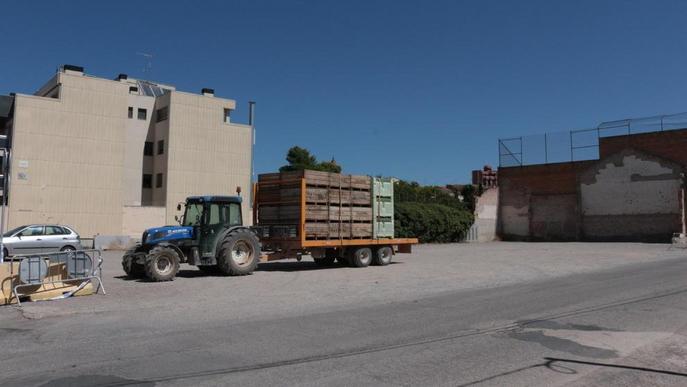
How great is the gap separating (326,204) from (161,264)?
6.12 m

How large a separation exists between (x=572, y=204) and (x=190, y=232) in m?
35.4

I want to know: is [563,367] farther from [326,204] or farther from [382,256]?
[382,256]

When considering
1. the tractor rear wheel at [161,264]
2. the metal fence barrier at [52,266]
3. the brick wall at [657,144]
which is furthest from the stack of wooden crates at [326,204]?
the brick wall at [657,144]

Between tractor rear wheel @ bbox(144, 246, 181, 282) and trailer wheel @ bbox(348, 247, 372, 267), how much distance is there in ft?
22.7

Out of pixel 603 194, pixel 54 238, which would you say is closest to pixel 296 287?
pixel 54 238

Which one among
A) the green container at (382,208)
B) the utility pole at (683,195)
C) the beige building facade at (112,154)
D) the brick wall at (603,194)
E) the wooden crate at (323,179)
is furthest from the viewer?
the brick wall at (603,194)

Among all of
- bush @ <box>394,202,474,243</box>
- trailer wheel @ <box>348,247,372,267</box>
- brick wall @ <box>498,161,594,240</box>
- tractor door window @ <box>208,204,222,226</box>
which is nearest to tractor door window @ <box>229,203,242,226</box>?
tractor door window @ <box>208,204,222,226</box>

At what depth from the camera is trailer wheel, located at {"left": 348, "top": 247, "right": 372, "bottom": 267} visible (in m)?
20.8

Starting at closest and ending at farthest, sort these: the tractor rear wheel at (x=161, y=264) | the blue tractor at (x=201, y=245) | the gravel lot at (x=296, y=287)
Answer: the gravel lot at (x=296, y=287)
the tractor rear wheel at (x=161, y=264)
the blue tractor at (x=201, y=245)

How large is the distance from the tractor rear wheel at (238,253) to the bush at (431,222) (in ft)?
66.8

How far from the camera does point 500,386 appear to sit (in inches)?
230

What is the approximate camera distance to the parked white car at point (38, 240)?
24.6 metres

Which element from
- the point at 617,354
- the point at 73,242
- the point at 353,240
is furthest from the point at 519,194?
the point at 617,354

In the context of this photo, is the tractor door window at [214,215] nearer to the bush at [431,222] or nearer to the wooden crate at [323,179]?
the wooden crate at [323,179]
